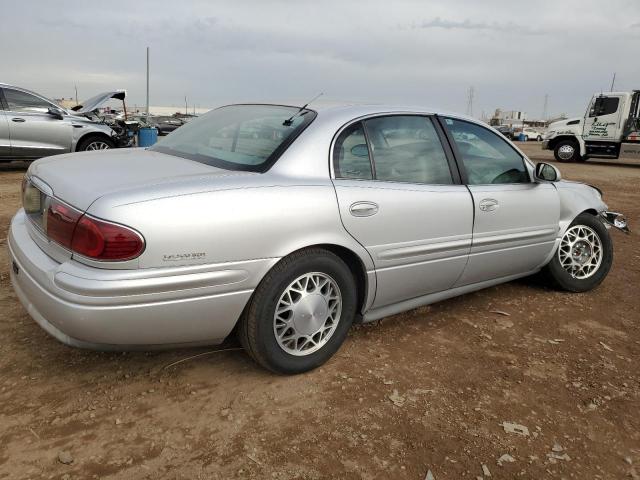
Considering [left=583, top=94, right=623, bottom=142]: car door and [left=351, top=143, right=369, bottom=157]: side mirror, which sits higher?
[left=583, top=94, right=623, bottom=142]: car door

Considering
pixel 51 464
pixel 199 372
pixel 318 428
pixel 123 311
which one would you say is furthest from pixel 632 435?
pixel 51 464

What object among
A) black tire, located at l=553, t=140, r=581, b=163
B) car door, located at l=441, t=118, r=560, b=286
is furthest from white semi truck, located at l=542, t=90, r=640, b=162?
car door, located at l=441, t=118, r=560, b=286

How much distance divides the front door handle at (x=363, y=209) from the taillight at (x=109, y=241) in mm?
1086

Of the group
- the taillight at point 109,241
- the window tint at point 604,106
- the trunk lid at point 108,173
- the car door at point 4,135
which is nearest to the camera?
the taillight at point 109,241

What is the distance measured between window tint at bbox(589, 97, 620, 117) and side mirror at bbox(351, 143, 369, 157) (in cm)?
1773

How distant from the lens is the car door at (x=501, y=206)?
11.0ft

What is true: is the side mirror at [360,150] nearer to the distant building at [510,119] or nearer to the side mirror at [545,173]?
the side mirror at [545,173]

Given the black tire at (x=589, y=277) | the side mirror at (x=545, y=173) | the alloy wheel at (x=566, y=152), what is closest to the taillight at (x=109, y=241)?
the side mirror at (x=545, y=173)

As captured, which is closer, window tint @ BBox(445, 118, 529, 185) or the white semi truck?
window tint @ BBox(445, 118, 529, 185)

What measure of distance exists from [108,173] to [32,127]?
8137 millimetres

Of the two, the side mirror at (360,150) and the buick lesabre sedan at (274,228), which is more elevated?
the side mirror at (360,150)

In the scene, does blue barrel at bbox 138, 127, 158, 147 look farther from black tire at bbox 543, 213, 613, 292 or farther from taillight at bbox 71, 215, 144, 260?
taillight at bbox 71, 215, 144, 260

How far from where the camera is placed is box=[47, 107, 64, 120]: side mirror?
30.8 ft

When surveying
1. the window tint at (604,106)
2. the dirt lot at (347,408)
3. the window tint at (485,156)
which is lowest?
the dirt lot at (347,408)
